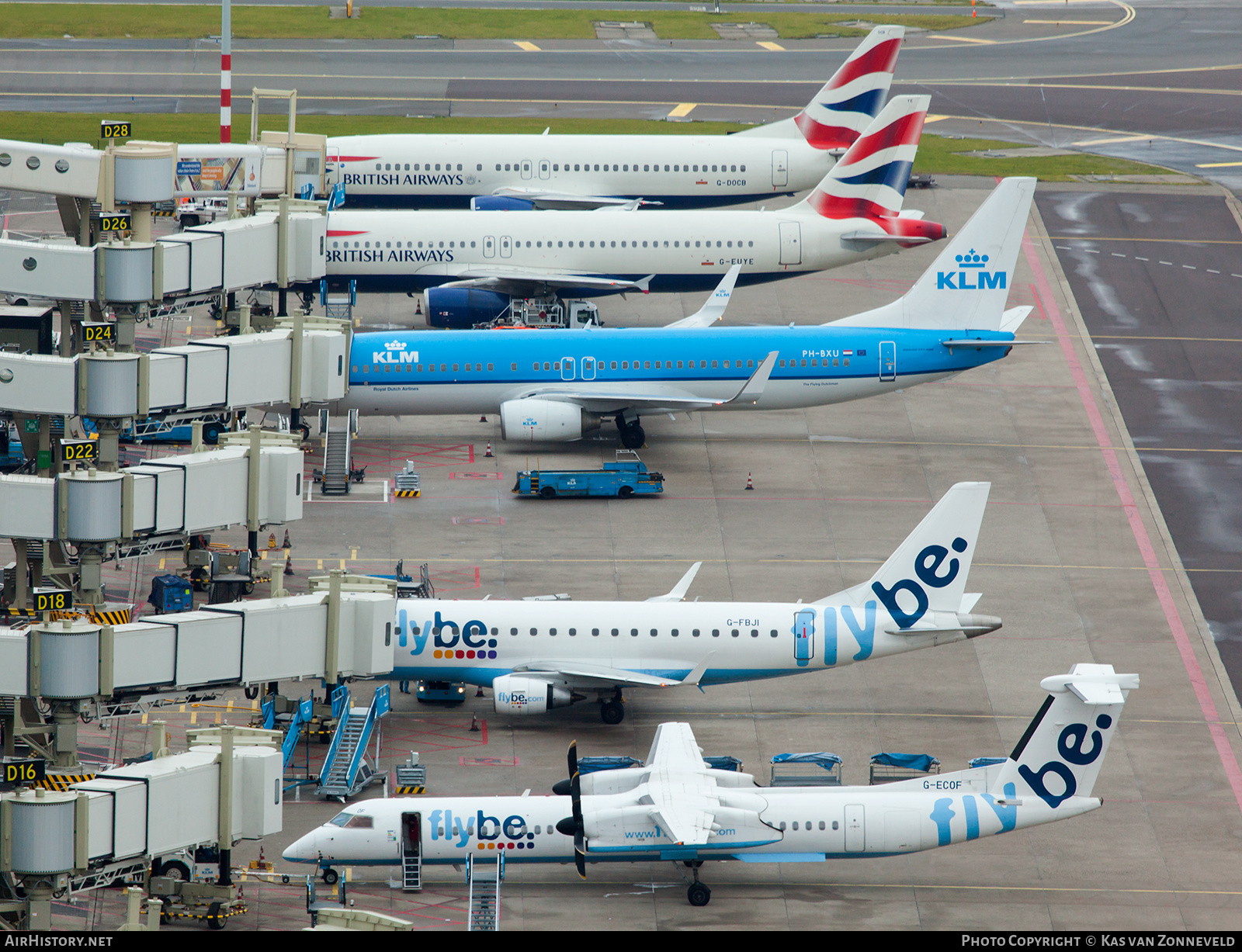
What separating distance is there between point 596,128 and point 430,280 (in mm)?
37737

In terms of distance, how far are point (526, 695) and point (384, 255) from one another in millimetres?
39426

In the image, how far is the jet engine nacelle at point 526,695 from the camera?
53938 millimetres

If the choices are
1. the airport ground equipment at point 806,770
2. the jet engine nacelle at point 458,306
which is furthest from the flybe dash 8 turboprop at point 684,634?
the jet engine nacelle at point 458,306

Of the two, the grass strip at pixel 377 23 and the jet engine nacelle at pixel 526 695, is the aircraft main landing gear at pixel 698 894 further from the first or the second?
the grass strip at pixel 377 23

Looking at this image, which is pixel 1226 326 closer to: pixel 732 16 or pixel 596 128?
pixel 596 128

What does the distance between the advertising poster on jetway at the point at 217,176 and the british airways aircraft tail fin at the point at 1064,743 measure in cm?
2456

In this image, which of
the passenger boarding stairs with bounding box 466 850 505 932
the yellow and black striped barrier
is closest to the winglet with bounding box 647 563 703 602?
the passenger boarding stairs with bounding box 466 850 505 932

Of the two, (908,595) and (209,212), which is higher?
(209,212)

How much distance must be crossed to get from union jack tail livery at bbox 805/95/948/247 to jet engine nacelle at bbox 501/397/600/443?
71.4 feet

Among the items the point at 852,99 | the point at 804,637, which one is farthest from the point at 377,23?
the point at 804,637

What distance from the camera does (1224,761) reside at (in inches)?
2140

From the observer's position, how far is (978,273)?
3009 inches

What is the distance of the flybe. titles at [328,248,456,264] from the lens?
87625 millimetres


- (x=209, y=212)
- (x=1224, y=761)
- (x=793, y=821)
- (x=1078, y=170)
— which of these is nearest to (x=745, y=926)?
(x=793, y=821)
